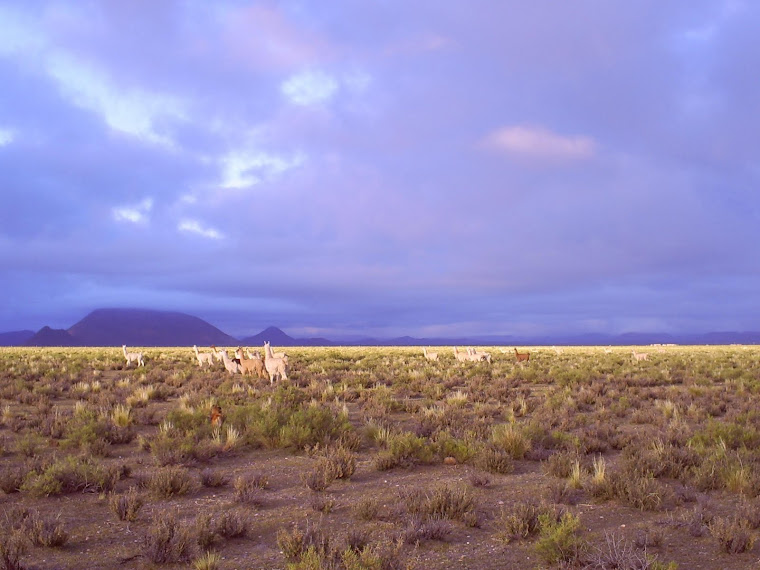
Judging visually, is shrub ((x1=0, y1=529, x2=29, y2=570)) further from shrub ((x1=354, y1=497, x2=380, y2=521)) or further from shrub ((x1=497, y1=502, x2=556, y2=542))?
shrub ((x1=497, y1=502, x2=556, y2=542))

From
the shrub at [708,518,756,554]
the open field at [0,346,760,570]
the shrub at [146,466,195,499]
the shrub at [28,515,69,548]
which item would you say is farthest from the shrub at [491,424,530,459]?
the shrub at [28,515,69,548]

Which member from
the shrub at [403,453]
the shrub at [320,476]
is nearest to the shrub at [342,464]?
the shrub at [320,476]

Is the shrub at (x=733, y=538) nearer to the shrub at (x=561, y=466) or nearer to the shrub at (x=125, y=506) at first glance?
the shrub at (x=561, y=466)

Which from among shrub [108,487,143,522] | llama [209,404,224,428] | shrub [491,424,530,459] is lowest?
shrub [108,487,143,522]

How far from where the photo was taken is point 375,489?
29.0 ft

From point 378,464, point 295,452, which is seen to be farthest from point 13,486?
point 378,464

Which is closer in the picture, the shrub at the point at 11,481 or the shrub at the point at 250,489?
the shrub at the point at 250,489

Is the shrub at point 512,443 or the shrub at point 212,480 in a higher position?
the shrub at point 512,443

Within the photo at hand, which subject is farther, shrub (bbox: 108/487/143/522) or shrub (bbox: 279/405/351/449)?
shrub (bbox: 279/405/351/449)

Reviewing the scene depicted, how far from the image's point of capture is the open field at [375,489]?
6.25m

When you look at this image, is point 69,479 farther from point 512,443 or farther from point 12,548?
point 512,443

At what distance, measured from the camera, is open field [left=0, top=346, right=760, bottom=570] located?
6246 millimetres

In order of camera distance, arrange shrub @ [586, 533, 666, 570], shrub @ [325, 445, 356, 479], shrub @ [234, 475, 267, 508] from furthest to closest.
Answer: shrub @ [325, 445, 356, 479]
shrub @ [234, 475, 267, 508]
shrub @ [586, 533, 666, 570]

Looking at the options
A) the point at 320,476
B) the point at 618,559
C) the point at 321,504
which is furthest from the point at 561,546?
the point at 320,476
